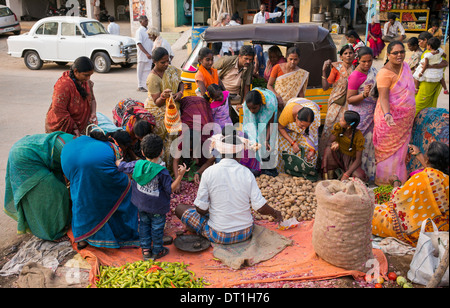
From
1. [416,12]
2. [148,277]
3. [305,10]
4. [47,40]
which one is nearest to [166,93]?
[148,277]

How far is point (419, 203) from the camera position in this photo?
366 cm

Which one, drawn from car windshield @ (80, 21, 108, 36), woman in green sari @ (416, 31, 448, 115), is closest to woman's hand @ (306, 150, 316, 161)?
woman in green sari @ (416, 31, 448, 115)

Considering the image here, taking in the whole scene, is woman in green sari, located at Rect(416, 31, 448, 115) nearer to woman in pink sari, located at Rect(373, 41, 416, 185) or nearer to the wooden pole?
woman in pink sari, located at Rect(373, 41, 416, 185)

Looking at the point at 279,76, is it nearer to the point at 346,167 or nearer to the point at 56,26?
the point at 346,167

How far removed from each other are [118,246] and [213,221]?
0.95 m

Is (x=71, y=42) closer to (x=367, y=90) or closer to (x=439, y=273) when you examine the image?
(x=367, y=90)

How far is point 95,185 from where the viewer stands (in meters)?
3.76

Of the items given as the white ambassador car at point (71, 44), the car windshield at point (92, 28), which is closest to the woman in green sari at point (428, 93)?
the white ambassador car at point (71, 44)

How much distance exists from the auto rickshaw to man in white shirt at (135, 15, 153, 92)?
3222mm

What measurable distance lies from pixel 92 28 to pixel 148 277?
12.3 meters

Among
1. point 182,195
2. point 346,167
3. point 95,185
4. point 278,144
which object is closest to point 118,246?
point 95,185

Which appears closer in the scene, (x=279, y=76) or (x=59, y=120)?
(x=59, y=120)

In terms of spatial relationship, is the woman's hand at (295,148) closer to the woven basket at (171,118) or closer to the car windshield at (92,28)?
the woven basket at (171,118)

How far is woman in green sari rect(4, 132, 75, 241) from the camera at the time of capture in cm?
392
